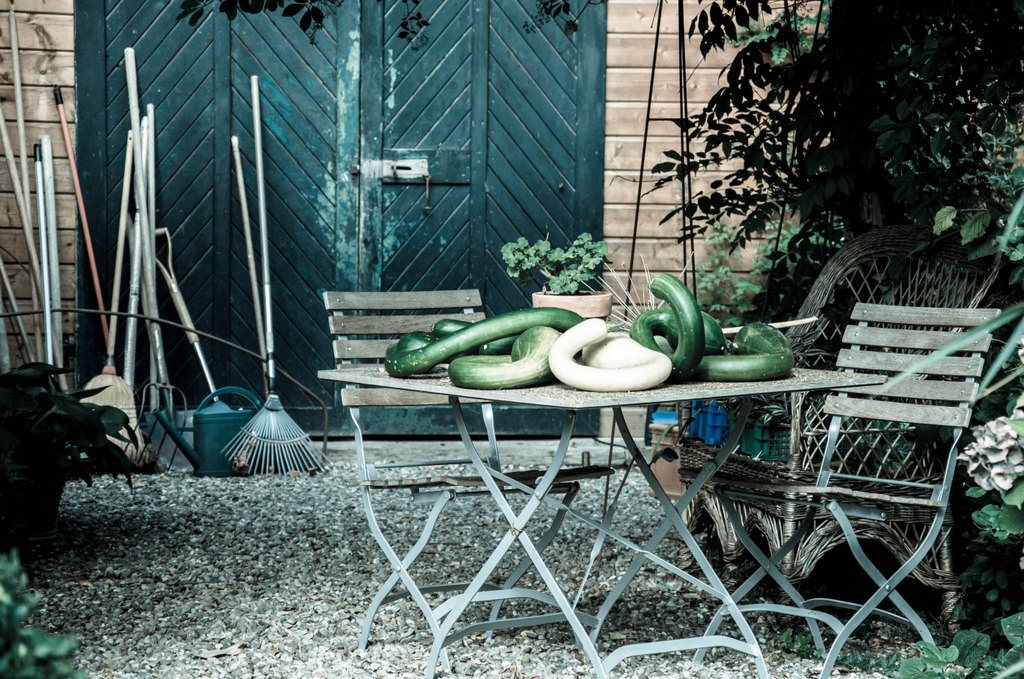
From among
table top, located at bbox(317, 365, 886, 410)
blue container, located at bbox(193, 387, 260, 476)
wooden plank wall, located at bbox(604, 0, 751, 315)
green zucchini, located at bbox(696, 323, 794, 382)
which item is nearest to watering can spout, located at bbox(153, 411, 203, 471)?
blue container, located at bbox(193, 387, 260, 476)

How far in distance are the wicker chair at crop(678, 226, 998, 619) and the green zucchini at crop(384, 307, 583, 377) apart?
90cm

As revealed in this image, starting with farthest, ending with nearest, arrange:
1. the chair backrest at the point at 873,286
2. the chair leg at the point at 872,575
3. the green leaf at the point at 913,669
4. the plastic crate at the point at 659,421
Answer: the plastic crate at the point at 659,421, the chair backrest at the point at 873,286, the chair leg at the point at 872,575, the green leaf at the point at 913,669

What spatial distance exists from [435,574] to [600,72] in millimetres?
3195

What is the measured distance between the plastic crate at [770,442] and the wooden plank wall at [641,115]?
89.6 inches

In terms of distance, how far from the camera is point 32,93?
5.40 m

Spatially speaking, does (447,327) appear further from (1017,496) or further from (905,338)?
(1017,496)

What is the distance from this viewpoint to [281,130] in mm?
5578

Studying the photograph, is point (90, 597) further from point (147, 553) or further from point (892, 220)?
point (892, 220)

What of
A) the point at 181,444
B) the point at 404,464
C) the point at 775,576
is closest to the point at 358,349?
the point at 404,464

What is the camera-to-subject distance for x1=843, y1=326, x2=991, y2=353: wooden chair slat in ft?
8.49

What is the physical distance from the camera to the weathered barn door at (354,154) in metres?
5.51

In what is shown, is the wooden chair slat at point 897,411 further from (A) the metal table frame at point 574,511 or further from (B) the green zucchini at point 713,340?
(B) the green zucchini at point 713,340

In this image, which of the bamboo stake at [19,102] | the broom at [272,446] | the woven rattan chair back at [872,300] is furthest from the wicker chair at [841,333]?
the bamboo stake at [19,102]

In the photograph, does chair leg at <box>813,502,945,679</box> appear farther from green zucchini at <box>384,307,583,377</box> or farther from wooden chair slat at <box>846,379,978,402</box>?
green zucchini at <box>384,307,583,377</box>
